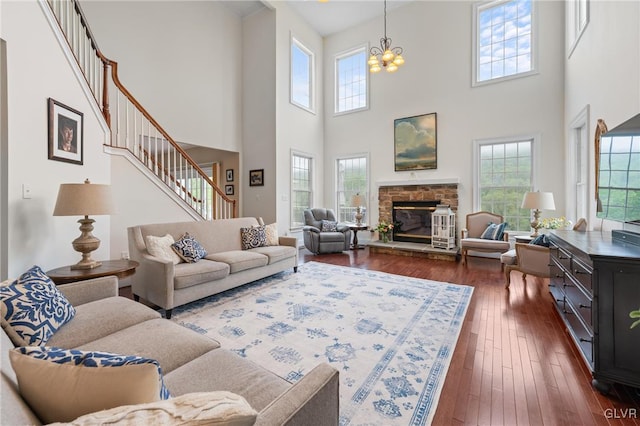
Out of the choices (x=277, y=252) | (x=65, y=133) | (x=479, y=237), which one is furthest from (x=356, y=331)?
(x=479, y=237)

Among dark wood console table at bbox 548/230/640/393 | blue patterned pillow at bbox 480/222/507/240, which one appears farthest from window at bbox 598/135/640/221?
blue patterned pillow at bbox 480/222/507/240

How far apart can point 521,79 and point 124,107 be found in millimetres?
7199

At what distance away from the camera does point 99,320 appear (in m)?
1.65

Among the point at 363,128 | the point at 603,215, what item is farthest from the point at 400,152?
the point at 603,215

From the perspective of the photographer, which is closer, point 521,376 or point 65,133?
point 521,376

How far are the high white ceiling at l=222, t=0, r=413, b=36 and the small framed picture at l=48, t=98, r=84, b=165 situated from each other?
495 cm

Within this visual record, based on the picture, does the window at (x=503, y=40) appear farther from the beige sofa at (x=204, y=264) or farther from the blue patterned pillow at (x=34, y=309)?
the blue patterned pillow at (x=34, y=309)

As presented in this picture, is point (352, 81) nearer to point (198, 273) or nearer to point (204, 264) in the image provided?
point (204, 264)

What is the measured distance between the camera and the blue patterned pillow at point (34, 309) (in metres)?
1.34

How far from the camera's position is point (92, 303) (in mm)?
1893

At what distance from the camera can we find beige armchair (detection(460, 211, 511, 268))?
481 cm

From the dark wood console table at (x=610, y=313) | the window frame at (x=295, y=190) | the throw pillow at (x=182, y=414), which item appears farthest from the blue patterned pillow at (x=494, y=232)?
the throw pillow at (x=182, y=414)

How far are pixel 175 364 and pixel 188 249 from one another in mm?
2197

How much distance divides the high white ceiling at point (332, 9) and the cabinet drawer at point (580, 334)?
6.97 metres
